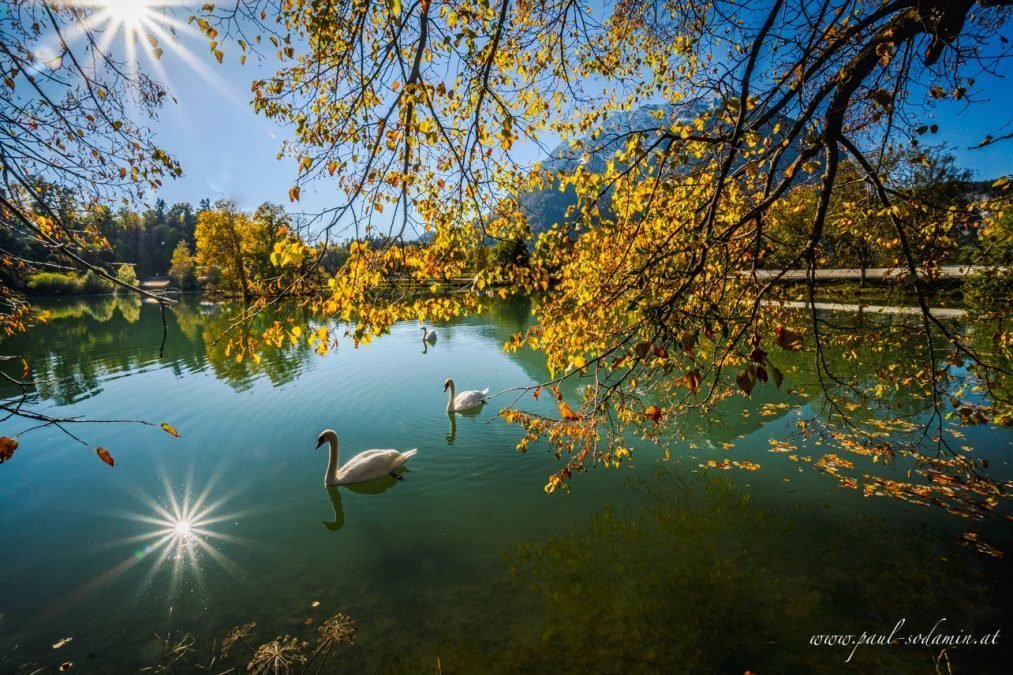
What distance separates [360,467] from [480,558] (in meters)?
3.26

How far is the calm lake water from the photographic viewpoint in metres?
4.56

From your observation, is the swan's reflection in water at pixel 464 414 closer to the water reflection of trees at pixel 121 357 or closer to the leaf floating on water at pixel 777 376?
the water reflection of trees at pixel 121 357

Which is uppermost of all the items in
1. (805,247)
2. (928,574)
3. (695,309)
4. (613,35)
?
(613,35)

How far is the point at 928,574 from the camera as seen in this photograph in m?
5.16

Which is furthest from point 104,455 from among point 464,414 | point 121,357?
point 121,357

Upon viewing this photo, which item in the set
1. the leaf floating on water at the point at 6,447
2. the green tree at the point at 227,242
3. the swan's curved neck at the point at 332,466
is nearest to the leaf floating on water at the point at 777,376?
the leaf floating on water at the point at 6,447

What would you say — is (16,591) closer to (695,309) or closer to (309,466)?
(309,466)

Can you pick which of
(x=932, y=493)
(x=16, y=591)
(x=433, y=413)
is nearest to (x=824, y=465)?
(x=932, y=493)

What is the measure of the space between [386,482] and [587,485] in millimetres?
4073

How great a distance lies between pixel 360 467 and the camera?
7941 mm

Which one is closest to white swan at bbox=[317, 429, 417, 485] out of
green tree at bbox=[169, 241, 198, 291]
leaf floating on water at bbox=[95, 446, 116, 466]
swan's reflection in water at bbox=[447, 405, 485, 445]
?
swan's reflection in water at bbox=[447, 405, 485, 445]

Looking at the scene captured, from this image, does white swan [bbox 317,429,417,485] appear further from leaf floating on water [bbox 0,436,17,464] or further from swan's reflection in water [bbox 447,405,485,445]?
leaf floating on water [bbox 0,436,17,464]

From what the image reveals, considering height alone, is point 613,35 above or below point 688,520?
above

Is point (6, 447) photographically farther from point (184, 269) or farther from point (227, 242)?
point (184, 269)
